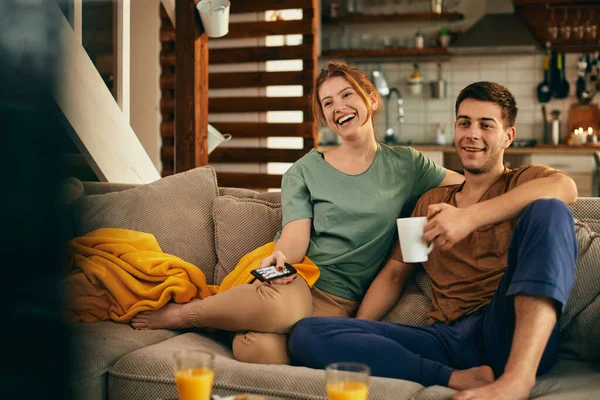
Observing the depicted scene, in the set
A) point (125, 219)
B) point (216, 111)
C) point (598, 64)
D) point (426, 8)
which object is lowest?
point (125, 219)

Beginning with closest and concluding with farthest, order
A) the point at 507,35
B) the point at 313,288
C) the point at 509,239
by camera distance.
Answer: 1. the point at 509,239
2. the point at 313,288
3. the point at 507,35

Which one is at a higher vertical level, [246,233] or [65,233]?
[65,233]

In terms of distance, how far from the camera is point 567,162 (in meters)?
5.32

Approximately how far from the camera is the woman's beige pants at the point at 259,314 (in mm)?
1728

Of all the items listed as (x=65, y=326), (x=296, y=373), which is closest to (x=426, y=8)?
(x=296, y=373)

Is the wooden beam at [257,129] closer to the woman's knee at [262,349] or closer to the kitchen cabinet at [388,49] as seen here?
the kitchen cabinet at [388,49]

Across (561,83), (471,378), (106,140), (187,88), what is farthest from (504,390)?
(561,83)

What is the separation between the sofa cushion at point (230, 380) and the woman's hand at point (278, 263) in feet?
0.81

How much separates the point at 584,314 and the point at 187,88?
88.5 inches

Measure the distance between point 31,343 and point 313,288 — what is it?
5.34ft

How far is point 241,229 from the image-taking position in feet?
7.22

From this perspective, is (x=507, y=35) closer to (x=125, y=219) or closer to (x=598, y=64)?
(x=598, y=64)

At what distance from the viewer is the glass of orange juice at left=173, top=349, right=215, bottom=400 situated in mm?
1085

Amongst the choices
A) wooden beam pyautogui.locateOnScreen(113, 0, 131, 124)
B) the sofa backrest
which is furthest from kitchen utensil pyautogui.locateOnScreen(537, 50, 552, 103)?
the sofa backrest
